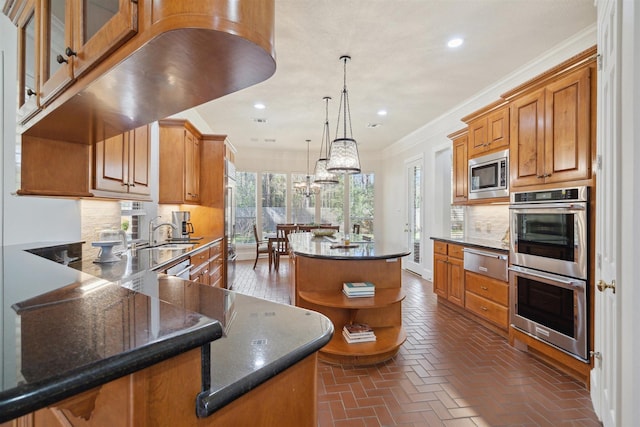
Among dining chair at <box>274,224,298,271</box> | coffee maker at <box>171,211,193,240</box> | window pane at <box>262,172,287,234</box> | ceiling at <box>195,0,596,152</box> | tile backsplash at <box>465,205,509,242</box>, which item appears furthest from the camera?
window pane at <box>262,172,287,234</box>

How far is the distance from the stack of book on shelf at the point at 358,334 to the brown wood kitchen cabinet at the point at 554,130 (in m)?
1.98

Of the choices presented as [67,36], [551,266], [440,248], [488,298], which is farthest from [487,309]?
[67,36]

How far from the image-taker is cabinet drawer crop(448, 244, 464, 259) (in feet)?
12.4

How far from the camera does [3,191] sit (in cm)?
197

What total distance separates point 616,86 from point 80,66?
90.5 inches

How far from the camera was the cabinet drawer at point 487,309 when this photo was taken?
3.09 meters

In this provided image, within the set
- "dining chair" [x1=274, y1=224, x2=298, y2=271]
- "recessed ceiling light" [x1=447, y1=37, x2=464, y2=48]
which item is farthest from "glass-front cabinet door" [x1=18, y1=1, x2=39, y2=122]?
"dining chair" [x1=274, y1=224, x2=298, y2=271]

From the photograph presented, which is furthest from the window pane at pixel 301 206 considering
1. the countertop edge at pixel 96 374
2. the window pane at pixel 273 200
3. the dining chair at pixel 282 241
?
the countertop edge at pixel 96 374

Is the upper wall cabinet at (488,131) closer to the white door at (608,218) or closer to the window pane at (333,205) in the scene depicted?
the white door at (608,218)

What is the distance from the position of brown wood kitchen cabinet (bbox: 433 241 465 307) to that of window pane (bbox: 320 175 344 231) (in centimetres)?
420

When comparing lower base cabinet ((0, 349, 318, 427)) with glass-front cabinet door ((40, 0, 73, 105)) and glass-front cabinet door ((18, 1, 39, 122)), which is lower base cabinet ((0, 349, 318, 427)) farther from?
glass-front cabinet door ((18, 1, 39, 122))

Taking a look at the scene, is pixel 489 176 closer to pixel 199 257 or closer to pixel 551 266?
pixel 551 266

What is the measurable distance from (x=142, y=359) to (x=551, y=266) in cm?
306

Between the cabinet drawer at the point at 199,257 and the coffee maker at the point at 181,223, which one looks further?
the coffee maker at the point at 181,223
